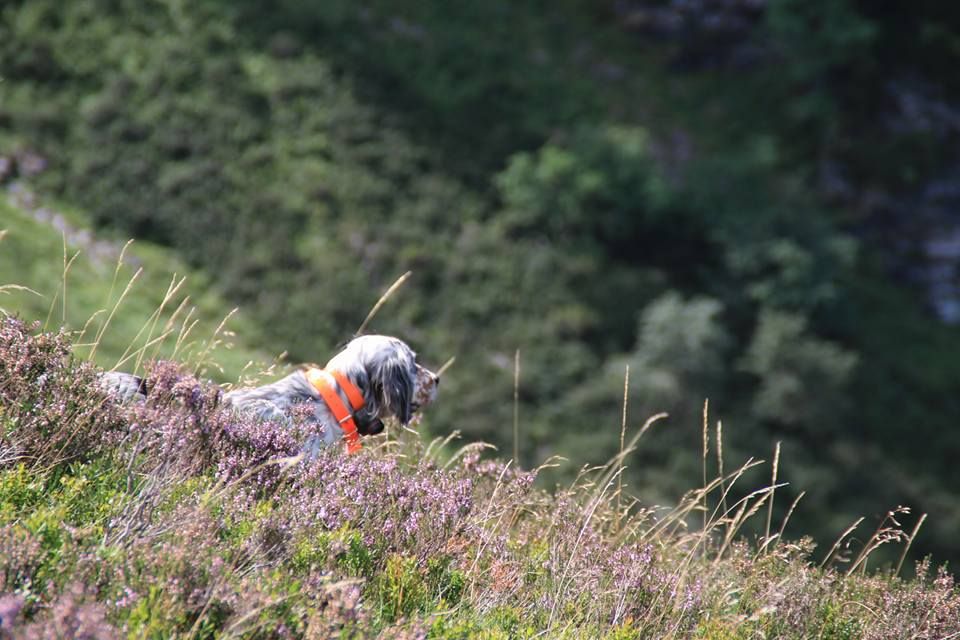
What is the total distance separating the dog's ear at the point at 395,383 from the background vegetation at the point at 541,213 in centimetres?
740

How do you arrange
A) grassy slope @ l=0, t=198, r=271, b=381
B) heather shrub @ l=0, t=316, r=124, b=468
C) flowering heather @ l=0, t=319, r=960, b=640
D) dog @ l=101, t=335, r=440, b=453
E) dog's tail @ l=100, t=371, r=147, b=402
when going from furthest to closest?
1. grassy slope @ l=0, t=198, r=271, b=381
2. dog @ l=101, t=335, r=440, b=453
3. dog's tail @ l=100, t=371, r=147, b=402
4. heather shrub @ l=0, t=316, r=124, b=468
5. flowering heather @ l=0, t=319, r=960, b=640

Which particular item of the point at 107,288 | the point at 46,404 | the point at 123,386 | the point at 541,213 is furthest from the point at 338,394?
the point at 541,213

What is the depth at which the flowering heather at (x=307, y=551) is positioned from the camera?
2715mm

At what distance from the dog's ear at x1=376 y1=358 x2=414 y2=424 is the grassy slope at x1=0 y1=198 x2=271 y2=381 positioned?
202 inches

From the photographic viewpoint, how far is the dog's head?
487cm

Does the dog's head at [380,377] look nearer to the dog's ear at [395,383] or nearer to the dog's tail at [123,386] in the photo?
the dog's ear at [395,383]

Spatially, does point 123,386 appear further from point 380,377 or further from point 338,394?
point 380,377

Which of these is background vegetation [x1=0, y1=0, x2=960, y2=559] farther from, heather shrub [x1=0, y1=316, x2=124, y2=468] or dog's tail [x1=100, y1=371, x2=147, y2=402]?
heather shrub [x1=0, y1=316, x2=124, y2=468]

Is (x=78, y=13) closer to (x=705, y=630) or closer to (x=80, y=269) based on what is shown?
(x=80, y=269)

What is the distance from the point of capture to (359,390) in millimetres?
4867

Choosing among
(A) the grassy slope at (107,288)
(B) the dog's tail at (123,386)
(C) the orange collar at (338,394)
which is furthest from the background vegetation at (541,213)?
(B) the dog's tail at (123,386)

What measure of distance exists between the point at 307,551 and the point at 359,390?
5.93 feet

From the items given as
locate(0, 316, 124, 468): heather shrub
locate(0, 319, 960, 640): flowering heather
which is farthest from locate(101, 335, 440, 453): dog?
locate(0, 316, 124, 468): heather shrub

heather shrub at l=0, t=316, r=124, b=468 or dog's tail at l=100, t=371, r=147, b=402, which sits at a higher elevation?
heather shrub at l=0, t=316, r=124, b=468
